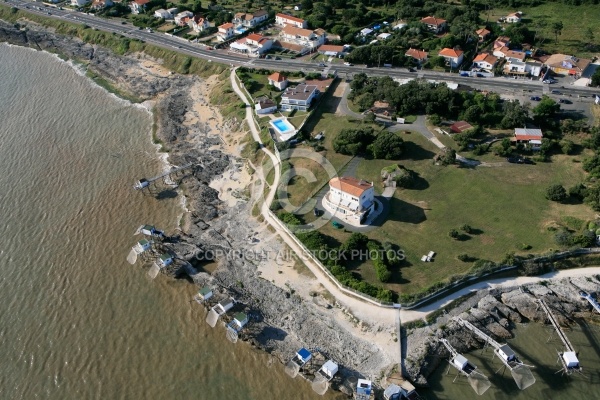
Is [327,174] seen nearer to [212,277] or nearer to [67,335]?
[212,277]

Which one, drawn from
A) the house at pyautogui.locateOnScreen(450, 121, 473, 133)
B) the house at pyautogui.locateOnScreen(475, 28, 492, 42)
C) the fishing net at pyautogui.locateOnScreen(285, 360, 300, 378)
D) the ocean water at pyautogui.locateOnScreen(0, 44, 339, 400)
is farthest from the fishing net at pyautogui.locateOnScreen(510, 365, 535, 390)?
the house at pyautogui.locateOnScreen(475, 28, 492, 42)

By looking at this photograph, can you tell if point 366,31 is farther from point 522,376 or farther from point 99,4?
point 522,376

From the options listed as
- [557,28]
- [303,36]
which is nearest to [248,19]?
[303,36]

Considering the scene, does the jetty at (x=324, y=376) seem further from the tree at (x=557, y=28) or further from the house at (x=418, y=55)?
the tree at (x=557, y=28)

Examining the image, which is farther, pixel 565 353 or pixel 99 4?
pixel 99 4

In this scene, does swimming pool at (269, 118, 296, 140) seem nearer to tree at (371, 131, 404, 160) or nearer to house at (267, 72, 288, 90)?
house at (267, 72, 288, 90)

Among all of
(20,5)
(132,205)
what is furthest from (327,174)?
(20,5)

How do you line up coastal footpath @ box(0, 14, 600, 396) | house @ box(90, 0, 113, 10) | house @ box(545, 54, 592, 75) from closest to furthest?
coastal footpath @ box(0, 14, 600, 396) → house @ box(545, 54, 592, 75) → house @ box(90, 0, 113, 10)
